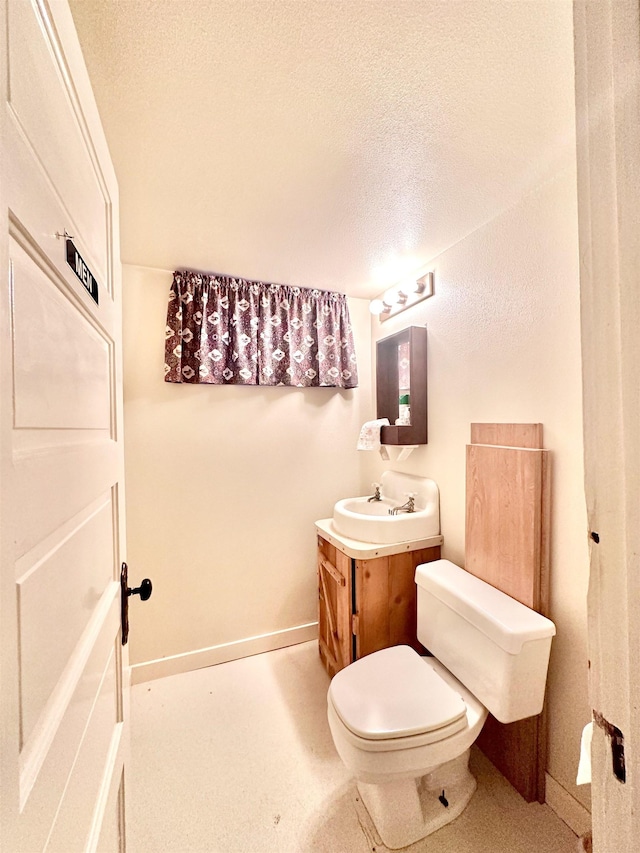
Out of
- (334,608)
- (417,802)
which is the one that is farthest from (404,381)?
(417,802)

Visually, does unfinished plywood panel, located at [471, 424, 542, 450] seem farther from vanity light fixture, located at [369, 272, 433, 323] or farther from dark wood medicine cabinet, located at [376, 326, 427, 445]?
vanity light fixture, located at [369, 272, 433, 323]

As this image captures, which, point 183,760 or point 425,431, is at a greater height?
point 425,431

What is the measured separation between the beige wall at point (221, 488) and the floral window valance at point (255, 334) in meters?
0.10

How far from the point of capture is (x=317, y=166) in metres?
1.17

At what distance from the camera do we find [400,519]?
5.54 feet

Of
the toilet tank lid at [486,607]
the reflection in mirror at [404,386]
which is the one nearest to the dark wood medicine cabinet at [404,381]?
the reflection in mirror at [404,386]

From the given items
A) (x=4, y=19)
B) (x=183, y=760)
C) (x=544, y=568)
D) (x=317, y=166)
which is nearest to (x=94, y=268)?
(x=4, y=19)

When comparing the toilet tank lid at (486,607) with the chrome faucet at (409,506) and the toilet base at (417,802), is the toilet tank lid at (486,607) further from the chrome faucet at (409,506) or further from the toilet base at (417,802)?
the toilet base at (417,802)

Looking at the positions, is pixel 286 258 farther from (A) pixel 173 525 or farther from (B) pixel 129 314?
(A) pixel 173 525

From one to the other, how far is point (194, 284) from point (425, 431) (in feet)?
4.93

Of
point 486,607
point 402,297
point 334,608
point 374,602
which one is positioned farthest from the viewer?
point 402,297

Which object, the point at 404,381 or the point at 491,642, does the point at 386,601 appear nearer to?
the point at 491,642

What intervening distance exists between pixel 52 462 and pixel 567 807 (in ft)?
6.14

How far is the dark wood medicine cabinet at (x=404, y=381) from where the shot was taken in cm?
183
